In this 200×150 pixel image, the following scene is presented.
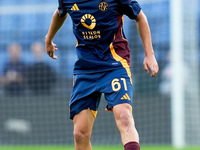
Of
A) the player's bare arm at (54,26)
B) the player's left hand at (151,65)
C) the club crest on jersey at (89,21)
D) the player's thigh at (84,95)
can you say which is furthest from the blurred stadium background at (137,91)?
the club crest on jersey at (89,21)

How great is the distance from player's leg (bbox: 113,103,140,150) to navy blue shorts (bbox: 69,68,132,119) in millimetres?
57

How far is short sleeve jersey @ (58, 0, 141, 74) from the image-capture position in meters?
4.10

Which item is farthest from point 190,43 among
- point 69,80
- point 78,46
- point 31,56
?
point 78,46

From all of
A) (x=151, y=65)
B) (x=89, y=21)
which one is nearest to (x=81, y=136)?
(x=151, y=65)

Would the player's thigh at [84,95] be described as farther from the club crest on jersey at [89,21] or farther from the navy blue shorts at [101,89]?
the club crest on jersey at [89,21]

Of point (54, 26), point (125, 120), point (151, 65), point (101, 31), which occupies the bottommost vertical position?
point (125, 120)

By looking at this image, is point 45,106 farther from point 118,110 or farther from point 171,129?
→ point 118,110

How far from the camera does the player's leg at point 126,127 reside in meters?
3.73

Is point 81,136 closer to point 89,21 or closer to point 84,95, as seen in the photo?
point 84,95

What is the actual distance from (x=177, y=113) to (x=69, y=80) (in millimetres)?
2223

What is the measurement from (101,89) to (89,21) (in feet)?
1.84

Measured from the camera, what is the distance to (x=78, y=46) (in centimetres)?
429

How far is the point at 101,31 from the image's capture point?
163 inches

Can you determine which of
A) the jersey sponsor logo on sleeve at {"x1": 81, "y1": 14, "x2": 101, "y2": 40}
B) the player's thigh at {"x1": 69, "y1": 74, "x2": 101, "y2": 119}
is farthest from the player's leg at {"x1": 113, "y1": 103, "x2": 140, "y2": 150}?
the jersey sponsor logo on sleeve at {"x1": 81, "y1": 14, "x2": 101, "y2": 40}
